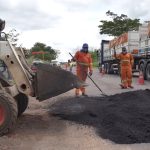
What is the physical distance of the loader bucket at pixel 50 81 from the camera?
938 cm

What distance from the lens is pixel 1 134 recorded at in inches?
336

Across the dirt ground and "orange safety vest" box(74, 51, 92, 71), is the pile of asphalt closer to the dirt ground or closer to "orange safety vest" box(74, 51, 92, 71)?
the dirt ground

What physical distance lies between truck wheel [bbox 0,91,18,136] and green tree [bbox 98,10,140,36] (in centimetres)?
6543

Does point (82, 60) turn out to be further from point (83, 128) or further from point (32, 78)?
point (83, 128)

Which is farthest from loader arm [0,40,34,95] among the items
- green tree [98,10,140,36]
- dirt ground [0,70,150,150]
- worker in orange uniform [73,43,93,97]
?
green tree [98,10,140,36]

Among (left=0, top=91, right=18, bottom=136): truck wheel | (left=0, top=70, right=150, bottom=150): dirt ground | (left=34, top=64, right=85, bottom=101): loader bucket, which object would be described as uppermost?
(left=34, top=64, right=85, bottom=101): loader bucket

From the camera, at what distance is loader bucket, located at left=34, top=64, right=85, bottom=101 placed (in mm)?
9384

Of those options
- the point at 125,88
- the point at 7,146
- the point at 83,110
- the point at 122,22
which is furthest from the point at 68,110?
the point at 122,22

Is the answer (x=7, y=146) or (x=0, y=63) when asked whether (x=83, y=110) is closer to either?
(x=0, y=63)

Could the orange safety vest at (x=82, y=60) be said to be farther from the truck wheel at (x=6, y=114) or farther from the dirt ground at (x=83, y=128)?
the truck wheel at (x=6, y=114)

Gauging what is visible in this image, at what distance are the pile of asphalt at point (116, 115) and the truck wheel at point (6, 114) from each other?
5.29 feet

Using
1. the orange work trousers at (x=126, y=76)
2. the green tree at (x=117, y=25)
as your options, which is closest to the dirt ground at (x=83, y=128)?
the orange work trousers at (x=126, y=76)

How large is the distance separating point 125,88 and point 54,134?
1168 cm

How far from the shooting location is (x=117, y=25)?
73.9 metres
